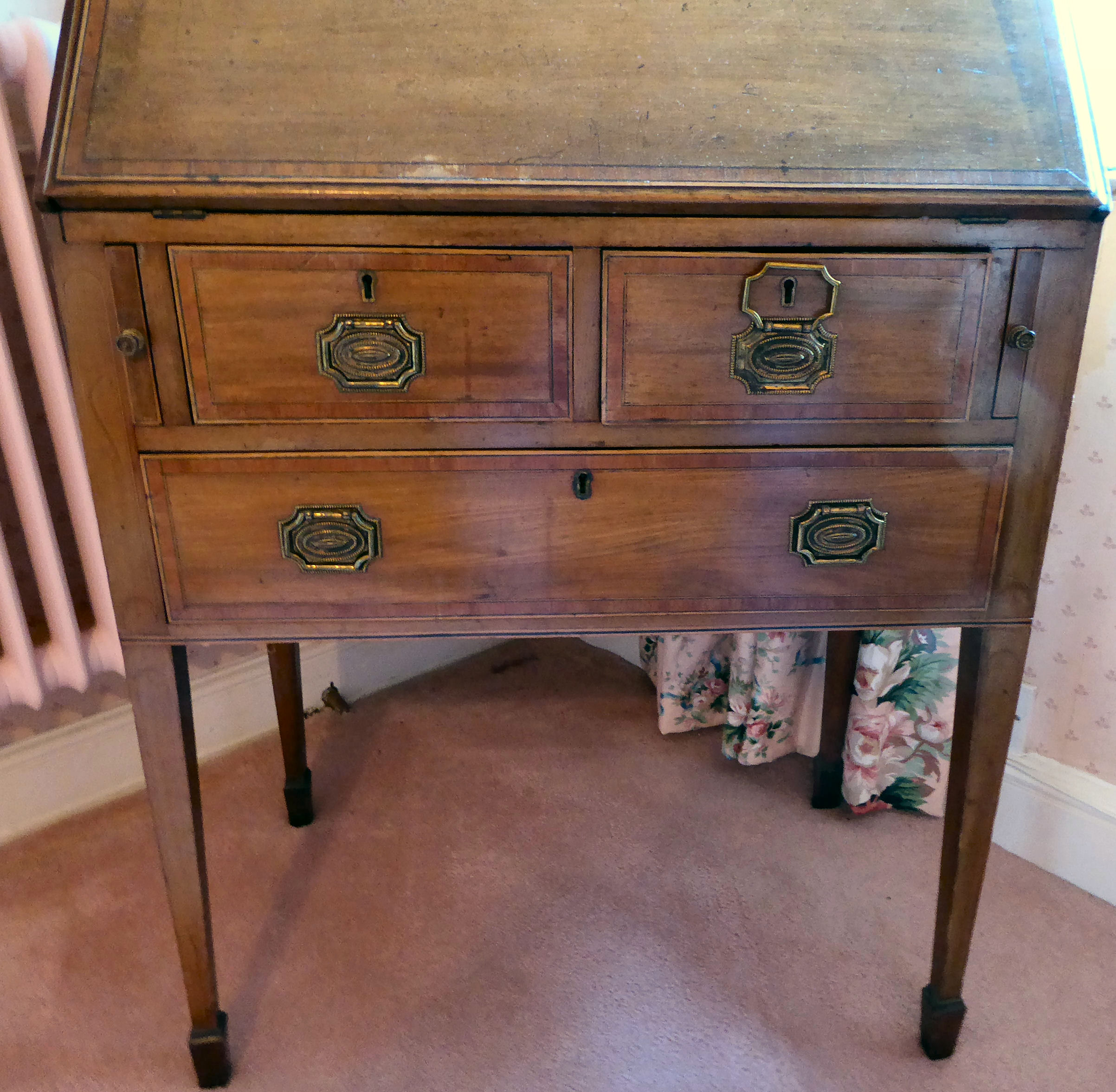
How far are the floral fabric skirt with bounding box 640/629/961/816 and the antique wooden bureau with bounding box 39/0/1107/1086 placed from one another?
0.53 metres

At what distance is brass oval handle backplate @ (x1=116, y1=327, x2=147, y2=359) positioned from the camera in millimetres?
715

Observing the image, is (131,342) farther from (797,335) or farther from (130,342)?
(797,335)

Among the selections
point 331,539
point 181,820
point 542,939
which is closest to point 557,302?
point 331,539

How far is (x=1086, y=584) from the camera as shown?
1.21 metres

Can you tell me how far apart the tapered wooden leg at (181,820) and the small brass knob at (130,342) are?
27cm

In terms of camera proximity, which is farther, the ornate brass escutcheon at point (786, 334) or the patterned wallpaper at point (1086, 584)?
the patterned wallpaper at point (1086, 584)

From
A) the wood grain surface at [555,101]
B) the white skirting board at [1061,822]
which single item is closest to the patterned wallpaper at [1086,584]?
the white skirting board at [1061,822]

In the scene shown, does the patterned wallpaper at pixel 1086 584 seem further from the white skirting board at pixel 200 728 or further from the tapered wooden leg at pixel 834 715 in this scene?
the white skirting board at pixel 200 728

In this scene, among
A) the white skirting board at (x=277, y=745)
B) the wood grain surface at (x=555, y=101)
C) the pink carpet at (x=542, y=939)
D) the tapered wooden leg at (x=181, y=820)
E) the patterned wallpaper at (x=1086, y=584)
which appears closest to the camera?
the wood grain surface at (x=555, y=101)

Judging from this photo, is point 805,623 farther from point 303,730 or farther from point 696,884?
point 303,730

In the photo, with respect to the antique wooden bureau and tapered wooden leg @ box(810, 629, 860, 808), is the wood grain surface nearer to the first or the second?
the antique wooden bureau

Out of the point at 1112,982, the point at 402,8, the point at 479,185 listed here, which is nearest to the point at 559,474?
the point at 479,185

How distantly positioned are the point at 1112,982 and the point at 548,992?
701 mm

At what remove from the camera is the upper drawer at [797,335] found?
742 millimetres
